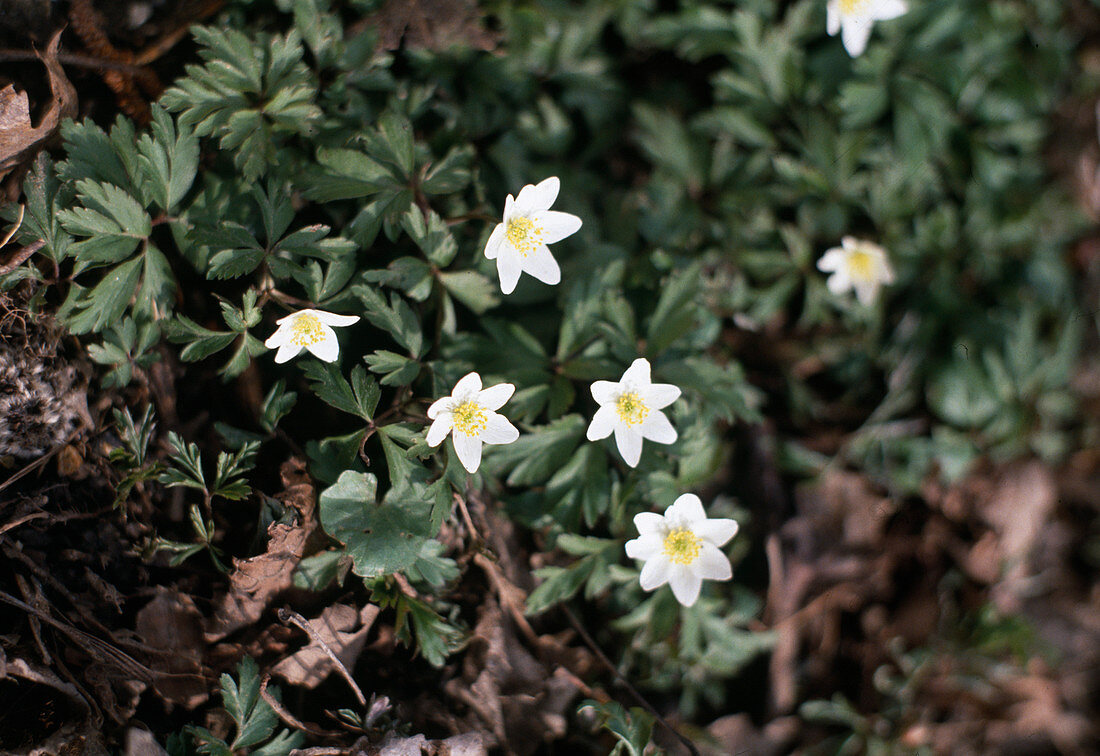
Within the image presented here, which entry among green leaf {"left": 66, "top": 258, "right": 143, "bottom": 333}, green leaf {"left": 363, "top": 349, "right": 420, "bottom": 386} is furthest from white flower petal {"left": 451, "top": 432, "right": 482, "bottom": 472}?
green leaf {"left": 66, "top": 258, "right": 143, "bottom": 333}

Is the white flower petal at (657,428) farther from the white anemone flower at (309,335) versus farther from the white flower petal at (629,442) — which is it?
the white anemone flower at (309,335)

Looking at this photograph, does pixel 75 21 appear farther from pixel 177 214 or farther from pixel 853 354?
pixel 853 354

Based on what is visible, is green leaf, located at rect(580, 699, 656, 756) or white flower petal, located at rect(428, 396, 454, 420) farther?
green leaf, located at rect(580, 699, 656, 756)

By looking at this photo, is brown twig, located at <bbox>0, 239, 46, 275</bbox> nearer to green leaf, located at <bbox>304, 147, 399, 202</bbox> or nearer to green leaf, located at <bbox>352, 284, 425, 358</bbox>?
green leaf, located at <bbox>304, 147, 399, 202</bbox>

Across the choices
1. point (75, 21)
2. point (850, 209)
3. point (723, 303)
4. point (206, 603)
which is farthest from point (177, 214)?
point (850, 209)

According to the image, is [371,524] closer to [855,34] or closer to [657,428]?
[657,428]

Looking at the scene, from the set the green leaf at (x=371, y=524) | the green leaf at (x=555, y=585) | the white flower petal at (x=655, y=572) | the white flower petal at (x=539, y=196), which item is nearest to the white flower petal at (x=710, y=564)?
the white flower petal at (x=655, y=572)
